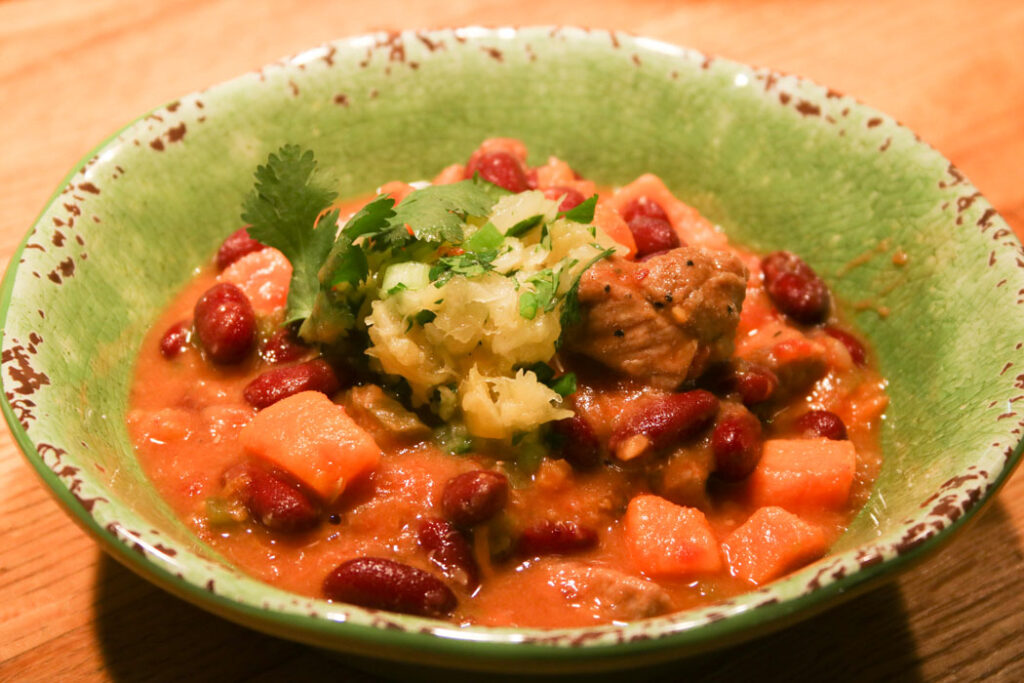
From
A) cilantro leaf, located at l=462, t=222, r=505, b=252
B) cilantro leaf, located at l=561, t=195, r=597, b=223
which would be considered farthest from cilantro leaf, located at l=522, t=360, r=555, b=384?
cilantro leaf, located at l=561, t=195, r=597, b=223

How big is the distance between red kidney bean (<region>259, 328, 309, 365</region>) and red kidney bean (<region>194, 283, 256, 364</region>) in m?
0.07

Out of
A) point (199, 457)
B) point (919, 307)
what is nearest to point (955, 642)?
point (919, 307)

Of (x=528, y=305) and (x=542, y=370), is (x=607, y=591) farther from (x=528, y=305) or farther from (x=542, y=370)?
(x=528, y=305)

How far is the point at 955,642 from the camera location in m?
2.92

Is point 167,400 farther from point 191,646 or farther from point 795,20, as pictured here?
point 795,20

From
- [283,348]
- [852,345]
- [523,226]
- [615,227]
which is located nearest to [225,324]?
[283,348]

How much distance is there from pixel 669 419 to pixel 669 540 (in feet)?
1.23

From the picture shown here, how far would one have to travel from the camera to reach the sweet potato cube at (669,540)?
280 cm

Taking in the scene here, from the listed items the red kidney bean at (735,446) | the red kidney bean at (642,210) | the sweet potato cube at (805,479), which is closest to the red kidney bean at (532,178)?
the red kidney bean at (642,210)

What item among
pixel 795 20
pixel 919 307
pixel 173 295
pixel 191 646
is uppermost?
pixel 795 20

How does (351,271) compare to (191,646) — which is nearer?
(191,646)

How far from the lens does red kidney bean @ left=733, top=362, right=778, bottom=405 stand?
3234 millimetres

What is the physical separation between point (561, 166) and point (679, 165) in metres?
0.63

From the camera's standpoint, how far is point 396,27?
5.83 m
